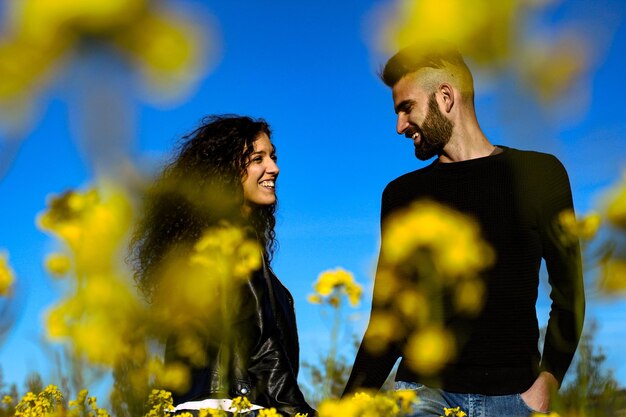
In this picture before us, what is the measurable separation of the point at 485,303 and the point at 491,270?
0.35 feet

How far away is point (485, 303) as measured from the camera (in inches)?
86.1

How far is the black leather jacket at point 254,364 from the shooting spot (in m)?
2.14

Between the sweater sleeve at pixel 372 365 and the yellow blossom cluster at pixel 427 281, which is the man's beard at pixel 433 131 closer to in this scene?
the yellow blossom cluster at pixel 427 281

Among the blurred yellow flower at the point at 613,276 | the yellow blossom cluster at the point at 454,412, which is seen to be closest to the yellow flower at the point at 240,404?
the yellow blossom cluster at the point at 454,412

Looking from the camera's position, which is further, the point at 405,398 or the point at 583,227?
the point at 405,398

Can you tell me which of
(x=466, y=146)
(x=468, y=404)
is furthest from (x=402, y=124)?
(x=468, y=404)

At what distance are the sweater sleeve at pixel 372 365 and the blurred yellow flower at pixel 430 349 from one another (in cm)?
A: 18

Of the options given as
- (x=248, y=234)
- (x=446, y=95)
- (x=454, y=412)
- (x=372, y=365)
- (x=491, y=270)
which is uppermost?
(x=446, y=95)

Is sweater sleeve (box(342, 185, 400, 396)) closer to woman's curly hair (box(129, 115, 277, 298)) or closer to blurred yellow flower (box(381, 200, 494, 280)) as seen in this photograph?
blurred yellow flower (box(381, 200, 494, 280))

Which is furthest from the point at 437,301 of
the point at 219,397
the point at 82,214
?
the point at 82,214

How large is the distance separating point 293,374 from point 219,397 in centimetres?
33

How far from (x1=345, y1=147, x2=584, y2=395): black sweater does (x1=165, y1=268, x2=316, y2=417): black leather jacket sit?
0.27 m

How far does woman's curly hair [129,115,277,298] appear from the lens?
244 cm

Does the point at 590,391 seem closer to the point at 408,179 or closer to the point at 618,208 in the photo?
the point at 618,208
